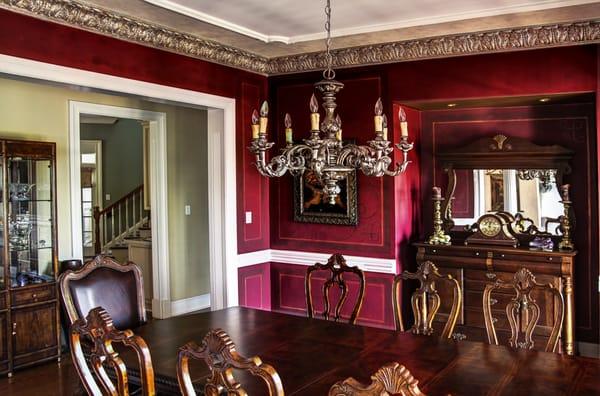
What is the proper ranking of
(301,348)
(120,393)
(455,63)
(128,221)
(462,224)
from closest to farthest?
(120,393), (301,348), (455,63), (462,224), (128,221)

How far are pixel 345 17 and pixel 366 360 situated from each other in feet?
8.60

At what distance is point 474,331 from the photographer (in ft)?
15.9

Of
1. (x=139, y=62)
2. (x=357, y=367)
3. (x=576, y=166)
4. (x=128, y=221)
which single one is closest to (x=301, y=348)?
(x=357, y=367)

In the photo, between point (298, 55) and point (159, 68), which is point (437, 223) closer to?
point (298, 55)

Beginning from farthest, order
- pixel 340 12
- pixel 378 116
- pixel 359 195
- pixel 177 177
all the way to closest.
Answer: pixel 177 177
pixel 359 195
pixel 340 12
pixel 378 116

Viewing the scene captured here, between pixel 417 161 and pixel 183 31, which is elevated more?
pixel 183 31

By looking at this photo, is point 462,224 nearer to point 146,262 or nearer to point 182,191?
point 182,191

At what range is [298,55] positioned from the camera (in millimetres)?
5246

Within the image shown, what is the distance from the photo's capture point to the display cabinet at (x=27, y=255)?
4449 mm

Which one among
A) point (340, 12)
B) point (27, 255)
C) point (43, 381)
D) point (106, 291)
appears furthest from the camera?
point (27, 255)

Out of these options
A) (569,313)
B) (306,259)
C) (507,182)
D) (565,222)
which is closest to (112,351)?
(569,313)

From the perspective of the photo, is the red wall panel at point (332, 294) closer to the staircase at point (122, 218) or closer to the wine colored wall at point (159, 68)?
the wine colored wall at point (159, 68)

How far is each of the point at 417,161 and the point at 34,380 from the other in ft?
12.4

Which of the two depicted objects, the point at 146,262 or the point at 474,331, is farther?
the point at 146,262
